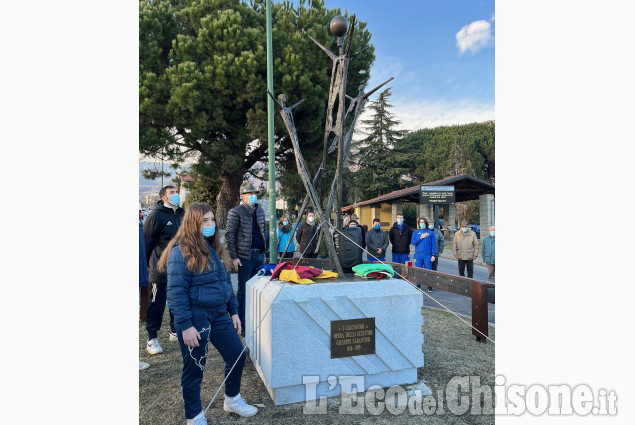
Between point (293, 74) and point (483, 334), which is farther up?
point (293, 74)

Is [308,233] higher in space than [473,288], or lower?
higher

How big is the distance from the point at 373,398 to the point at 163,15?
16.9 metres

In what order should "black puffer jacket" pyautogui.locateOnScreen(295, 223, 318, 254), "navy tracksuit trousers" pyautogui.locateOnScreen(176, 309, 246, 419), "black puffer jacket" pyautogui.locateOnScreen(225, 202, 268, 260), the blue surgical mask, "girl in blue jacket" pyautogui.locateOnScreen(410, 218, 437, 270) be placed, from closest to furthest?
"navy tracksuit trousers" pyautogui.locateOnScreen(176, 309, 246, 419), the blue surgical mask, "black puffer jacket" pyautogui.locateOnScreen(225, 202, 268, 260), "girl in blue jacket" pyautogui.locateOnScreen(410, 218, 437, 270), "black puffer jacket" pyautogui.locateOnScreen(295, 223, 318, 254)

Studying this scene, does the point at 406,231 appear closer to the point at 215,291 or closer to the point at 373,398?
the point at 373,398

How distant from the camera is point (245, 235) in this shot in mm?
4590

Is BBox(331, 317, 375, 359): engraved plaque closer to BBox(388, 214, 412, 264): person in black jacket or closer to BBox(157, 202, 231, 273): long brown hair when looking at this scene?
BBox(157, 202, 231, 273): long brown hair

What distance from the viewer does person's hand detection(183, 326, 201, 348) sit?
238cm

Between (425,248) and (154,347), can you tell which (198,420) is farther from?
(425,248)

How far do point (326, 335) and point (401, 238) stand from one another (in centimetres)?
566

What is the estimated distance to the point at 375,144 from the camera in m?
38.1

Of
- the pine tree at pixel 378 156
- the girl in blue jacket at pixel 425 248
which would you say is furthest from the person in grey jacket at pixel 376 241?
the pine tree at pixel 378 156

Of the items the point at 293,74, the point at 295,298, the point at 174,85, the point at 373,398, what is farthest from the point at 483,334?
the point at 174,85

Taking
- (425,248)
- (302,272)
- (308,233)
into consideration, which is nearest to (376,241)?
(425,248)

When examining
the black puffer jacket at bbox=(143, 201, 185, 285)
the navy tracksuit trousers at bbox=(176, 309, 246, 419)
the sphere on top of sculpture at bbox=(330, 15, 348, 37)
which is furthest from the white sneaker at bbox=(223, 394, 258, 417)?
the sphere on top of sculpture at bbox=(330, 15, 348, 37)
